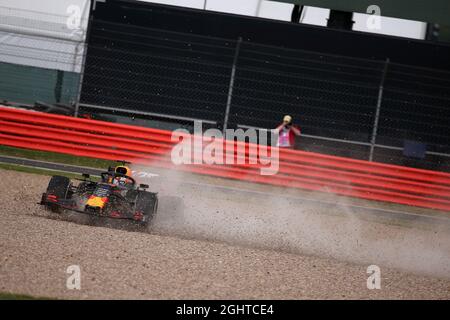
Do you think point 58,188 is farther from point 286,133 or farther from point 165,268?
point 286,133

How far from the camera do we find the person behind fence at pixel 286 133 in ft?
52.5

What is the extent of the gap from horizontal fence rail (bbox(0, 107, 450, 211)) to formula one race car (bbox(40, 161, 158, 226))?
16.8ft

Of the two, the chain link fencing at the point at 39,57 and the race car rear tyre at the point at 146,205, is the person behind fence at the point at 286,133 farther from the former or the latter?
the race car rear tyre at the point at 146,205

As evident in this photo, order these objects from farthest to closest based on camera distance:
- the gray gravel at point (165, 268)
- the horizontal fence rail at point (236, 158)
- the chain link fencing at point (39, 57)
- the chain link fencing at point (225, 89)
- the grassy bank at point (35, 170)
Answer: the chain link fencing at point (225, 89)
the chain link fencing at point (39, 57)
the horizontal fence rail at point (236, 158)
the grassy bank at point (35, 170)
the gray gravel at point (165, 268)

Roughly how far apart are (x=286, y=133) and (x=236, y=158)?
1350mm

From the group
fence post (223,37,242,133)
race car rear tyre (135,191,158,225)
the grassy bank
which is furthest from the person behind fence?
race car rear tyre (135,191,158,225)

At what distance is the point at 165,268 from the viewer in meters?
7.56

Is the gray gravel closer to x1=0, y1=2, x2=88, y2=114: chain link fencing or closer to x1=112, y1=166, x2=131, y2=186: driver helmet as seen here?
x1=112, y1=166, x2=131, y2=186: driver helmet

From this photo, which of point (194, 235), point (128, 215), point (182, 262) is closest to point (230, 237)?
point (194, 235)

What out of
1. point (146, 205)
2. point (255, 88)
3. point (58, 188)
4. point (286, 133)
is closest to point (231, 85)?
point (255, 88)

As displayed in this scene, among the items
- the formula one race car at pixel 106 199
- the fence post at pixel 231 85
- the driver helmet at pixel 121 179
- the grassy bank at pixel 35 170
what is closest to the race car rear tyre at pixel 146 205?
the formula one race car at pixel 106 199

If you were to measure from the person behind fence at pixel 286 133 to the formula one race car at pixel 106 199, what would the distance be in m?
6.36

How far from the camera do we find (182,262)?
789cm

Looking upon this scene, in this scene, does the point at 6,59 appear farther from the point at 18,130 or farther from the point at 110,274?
the point at 110,274
